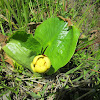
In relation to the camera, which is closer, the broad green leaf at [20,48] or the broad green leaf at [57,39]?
the broad green leaf at [20,48]

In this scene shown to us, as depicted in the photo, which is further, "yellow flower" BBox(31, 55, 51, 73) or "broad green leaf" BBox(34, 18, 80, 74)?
"broad green leaf" BBox(34, 18, 80, 74)

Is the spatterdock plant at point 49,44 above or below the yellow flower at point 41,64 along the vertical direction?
above

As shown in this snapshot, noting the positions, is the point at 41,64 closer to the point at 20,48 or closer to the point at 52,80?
the point at 20,48

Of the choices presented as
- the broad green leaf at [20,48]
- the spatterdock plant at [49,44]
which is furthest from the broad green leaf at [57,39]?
the broad green leaf at [20,48]

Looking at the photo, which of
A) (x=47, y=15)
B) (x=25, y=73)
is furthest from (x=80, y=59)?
(x=47, y=15)

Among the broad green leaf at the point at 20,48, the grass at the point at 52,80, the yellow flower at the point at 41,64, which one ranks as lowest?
the grass at the point at 52,80

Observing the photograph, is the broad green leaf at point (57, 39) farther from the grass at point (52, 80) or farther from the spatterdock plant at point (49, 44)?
the grass at point (52, 80)

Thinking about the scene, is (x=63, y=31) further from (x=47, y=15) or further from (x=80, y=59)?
(x=47, y=15)

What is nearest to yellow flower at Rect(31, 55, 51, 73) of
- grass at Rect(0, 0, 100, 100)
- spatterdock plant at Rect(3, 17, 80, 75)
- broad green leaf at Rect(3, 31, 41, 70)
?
spatterdock plant at Rect(3, 17, 80, 75)

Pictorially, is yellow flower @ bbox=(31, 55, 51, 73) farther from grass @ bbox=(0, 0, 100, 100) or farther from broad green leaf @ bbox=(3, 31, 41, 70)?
grass @ bbox=(0, 0, 100, 100)
